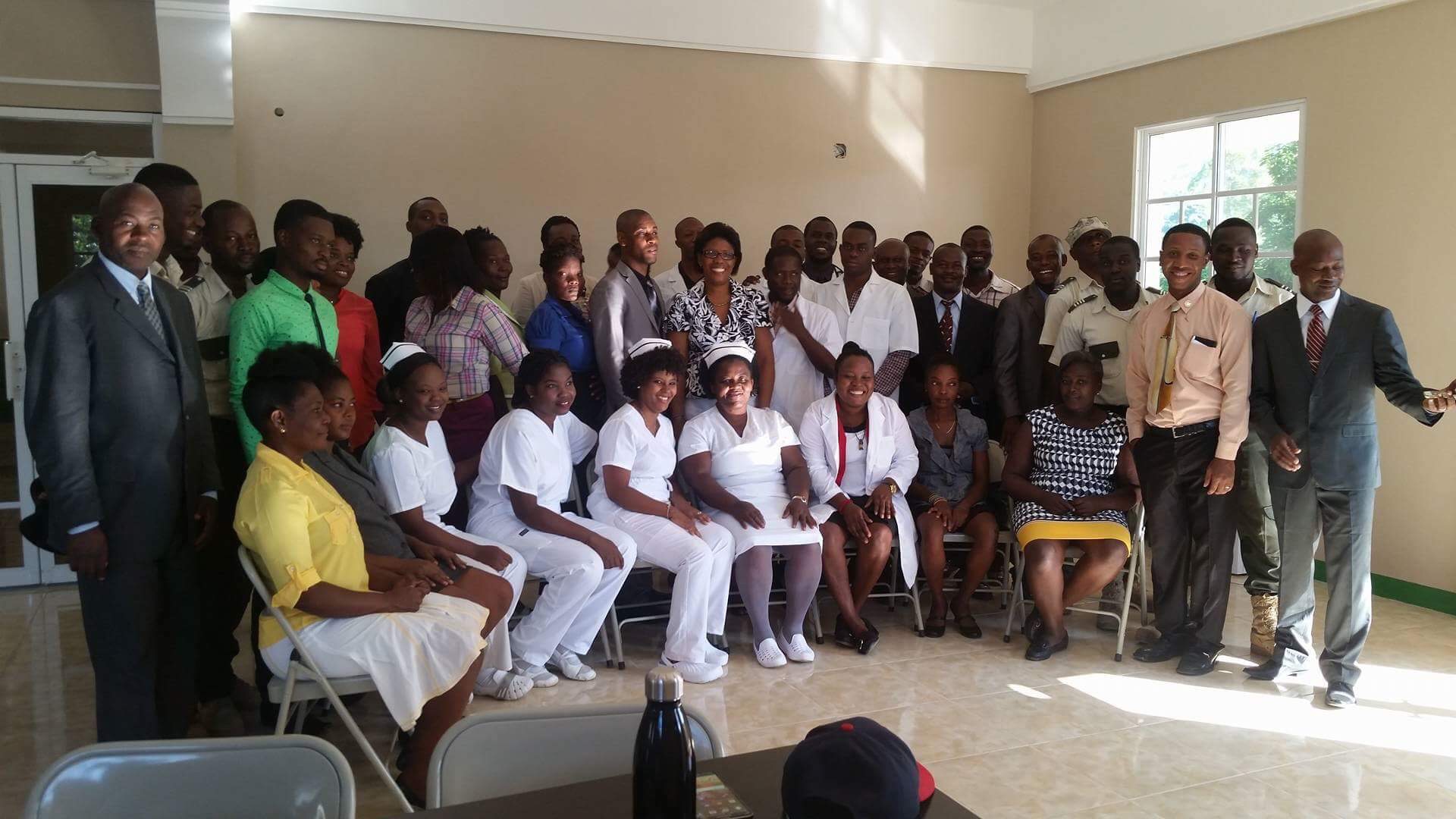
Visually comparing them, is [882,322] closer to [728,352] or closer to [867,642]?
[728,352]

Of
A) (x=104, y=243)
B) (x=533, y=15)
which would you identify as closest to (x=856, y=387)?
(x=104, y=243)

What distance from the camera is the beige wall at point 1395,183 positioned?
5.46m

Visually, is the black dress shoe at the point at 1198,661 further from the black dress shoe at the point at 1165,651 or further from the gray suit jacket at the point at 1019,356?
the gray suit jacket at the point at 1019,356

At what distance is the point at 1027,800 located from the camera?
10.9ft

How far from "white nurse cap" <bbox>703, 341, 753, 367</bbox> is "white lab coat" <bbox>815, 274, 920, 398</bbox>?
829 millimetres

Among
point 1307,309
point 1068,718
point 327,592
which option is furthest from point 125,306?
point 1307,309

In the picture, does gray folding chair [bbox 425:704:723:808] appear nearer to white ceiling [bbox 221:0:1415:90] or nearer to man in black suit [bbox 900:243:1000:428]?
man in black suit [bbox 900:243:1000:428]

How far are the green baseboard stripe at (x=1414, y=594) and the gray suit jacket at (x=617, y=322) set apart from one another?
4.03m

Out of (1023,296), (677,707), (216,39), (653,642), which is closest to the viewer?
(677,707)

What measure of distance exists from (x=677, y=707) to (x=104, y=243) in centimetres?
247

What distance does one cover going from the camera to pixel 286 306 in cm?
367

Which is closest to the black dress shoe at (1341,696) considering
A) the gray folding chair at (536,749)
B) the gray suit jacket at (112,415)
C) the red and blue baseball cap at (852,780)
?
the gray folding chair at (536,749)

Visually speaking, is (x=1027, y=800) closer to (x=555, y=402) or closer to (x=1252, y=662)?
(x=1252, y=662)

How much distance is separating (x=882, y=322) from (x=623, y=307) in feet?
4.66
